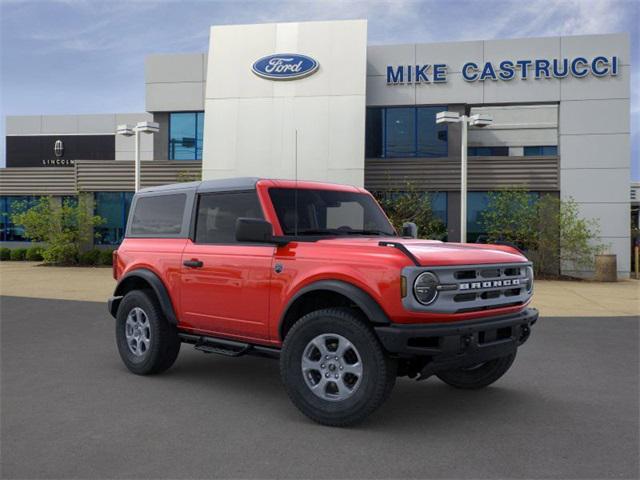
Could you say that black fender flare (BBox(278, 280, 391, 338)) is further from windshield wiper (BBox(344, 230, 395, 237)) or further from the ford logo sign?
the ford logo sign

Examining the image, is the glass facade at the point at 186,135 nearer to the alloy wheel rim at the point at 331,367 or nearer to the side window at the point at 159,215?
the side window at the point at 159,215

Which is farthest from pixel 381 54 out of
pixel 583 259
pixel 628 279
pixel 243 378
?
pixel 243 378

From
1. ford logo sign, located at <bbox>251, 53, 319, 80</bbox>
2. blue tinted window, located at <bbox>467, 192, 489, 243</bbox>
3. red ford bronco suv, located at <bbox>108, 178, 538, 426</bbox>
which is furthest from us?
blue tinted window, located at <bbox>467, 192, 489, 243</bbox>

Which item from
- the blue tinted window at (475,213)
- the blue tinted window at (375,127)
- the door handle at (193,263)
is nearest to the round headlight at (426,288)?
the door handle at (193,263)

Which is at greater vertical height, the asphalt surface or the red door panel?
the red door panel

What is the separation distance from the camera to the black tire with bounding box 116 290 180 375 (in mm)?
5961

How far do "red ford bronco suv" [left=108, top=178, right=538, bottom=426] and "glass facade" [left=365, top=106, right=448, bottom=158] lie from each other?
17.9m

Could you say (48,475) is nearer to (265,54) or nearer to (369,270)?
(369,270)

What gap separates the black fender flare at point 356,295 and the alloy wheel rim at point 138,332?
87.4 inches

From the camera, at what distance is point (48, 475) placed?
3.55m

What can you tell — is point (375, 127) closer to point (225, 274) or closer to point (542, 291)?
point (542, 291)

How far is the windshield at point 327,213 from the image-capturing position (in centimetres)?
533

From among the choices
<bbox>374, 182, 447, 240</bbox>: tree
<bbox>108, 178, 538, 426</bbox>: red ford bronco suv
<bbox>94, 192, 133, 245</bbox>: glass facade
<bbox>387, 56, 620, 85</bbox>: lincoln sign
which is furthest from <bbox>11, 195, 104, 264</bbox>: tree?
<bbox>108, 178, 538, 426</bbox>: red ford bronco suv

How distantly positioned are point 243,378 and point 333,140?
52.1ft
